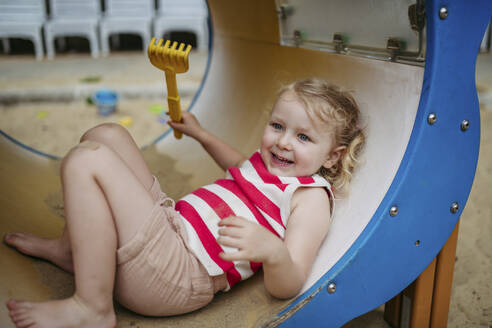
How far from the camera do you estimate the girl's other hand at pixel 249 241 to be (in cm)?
77

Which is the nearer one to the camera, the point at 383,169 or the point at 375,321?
the point at 383,169

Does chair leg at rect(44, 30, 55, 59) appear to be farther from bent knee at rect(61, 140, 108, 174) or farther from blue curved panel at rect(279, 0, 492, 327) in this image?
blue curved panel at rect(279, 0, 492, 327)

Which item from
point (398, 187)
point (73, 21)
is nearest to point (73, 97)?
point (73, 21)

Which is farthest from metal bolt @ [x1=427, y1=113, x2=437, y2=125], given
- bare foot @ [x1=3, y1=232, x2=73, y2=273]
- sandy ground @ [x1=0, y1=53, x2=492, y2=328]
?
bare foot @ [x1=3, y1=232, x2=73, y2=273]

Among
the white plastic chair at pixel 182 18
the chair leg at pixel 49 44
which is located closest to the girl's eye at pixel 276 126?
the white plastic chair at pixel 182 18

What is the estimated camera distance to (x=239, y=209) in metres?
1.02

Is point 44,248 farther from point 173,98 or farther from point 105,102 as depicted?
point 105,102

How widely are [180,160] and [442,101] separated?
1164 millimetres

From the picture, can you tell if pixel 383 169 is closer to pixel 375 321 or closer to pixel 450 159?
pixel 450 159

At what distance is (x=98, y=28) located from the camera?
217 inches

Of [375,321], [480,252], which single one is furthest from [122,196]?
[480,252]

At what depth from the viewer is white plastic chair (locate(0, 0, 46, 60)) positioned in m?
5.05

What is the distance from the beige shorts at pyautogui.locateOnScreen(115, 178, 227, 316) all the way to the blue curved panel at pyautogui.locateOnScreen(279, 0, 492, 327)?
20 centimetres

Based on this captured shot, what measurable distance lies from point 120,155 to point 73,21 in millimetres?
4780
